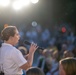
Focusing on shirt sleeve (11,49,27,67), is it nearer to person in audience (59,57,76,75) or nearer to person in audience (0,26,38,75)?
person in audience (0,26,38,75)

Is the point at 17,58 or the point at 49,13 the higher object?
the point at 49,13

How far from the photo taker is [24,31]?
15.7 metres

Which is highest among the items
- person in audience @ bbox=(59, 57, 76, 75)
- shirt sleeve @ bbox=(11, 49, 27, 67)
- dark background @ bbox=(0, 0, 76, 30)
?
dark background @ bbox=(0, 0, 76, 30)

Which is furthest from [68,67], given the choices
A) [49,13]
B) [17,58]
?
[49,13]

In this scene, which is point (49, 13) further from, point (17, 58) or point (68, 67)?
point (68, 67)

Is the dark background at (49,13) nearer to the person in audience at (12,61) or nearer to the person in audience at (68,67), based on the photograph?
the person in audience at (12,61)

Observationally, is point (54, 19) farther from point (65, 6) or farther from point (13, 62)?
point (13, 62)

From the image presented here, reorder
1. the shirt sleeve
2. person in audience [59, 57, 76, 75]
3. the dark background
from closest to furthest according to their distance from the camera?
person in audience [59, 57, 76, 75], the shirt sleeve, the dark background

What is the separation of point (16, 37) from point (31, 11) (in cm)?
1006

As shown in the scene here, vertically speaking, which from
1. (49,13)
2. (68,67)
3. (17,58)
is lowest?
(68,67)

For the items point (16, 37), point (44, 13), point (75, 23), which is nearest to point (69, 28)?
point (75, 23)

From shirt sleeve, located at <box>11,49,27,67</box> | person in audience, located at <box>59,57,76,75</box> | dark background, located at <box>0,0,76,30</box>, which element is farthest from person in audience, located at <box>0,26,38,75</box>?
dark background, located at <box>0,0,76,30</box>

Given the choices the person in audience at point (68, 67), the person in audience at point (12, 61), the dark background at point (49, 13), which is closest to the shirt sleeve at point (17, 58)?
the person in audience at point (12, 61)

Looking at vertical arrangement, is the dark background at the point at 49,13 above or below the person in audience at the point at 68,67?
above
